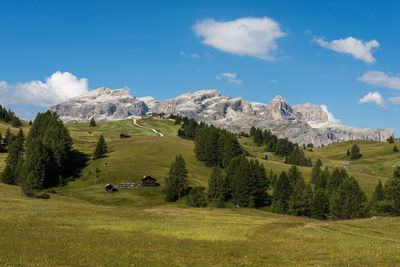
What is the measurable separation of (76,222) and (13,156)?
311 ft

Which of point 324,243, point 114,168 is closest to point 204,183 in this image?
point 114,168

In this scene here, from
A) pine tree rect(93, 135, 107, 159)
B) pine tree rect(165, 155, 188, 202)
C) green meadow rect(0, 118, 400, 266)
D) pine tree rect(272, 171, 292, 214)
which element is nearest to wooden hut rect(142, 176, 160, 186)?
pine tree rect(165, 155, 188, 202)

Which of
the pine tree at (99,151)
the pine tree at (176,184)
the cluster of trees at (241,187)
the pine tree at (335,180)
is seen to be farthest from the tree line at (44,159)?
the pine tree at (335,180)

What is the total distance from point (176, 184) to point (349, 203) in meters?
51.9

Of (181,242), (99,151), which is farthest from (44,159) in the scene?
(181,242)

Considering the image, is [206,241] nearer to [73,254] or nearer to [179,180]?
[73,254]

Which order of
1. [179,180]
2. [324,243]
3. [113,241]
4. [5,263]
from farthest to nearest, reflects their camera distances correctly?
1. [179,180]
2. [324,243]
3. [113,241]
4. [5,263]

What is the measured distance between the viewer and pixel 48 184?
368ft

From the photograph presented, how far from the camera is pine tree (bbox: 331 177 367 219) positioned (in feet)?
299

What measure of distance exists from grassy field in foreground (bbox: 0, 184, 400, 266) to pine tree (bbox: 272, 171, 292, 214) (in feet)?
178

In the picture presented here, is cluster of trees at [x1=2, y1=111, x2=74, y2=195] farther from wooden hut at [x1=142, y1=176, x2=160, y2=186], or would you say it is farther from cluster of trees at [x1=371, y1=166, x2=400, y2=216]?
cluster of trees at [x1=371, y1=166, x2=400, y2=216]

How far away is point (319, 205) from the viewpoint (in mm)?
98812

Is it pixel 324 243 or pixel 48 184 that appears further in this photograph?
pixel 48 184

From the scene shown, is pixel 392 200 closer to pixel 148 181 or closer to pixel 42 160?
pixel 148 181
